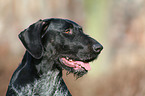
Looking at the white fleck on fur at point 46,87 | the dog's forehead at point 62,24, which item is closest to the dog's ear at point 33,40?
the dog's forehead at point 62,24

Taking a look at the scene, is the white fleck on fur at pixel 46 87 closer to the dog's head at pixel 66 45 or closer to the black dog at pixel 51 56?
the black dog at pixel 51 56

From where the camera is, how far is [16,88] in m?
4.12

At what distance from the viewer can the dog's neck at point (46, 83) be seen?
13.6ft

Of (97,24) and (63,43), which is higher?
(63,43)

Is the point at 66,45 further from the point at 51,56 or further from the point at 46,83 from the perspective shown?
the point at 46,83

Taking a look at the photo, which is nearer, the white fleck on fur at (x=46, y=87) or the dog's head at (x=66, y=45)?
the white fleck on fur at (x=46, y=87)

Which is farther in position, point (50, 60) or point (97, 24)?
point (97, 24)

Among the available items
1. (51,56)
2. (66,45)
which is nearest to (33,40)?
(51,56)

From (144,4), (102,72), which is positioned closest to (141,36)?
(144,4)

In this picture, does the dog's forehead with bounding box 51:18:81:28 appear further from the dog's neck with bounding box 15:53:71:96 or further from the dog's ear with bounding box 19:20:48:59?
the dog's neck with bounding box 15:53:71:96

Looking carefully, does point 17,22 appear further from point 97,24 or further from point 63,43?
point 63,43

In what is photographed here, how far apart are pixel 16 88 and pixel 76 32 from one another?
4.20 feet

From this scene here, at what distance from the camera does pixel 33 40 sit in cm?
417

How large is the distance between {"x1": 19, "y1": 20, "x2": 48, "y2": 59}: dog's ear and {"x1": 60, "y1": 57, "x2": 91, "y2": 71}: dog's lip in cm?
43
